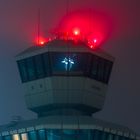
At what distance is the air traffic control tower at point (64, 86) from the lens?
98.6 m

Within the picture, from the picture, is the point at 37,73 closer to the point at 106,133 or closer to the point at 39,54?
the point at 39,54

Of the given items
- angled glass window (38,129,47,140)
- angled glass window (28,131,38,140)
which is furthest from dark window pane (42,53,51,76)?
angled glass window (28,131,38,140)

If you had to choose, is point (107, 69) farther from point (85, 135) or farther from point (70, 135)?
point (70, 135)

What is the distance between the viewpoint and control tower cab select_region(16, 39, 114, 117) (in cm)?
10075

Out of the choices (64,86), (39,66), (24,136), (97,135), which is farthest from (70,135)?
(39,66)

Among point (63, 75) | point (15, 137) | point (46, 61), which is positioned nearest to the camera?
point (15, 137)

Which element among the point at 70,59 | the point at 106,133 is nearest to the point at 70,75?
the point at 70,59

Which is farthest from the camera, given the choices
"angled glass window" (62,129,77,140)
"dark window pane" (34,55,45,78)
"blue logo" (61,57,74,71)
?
"dark window pane" (34,55,45,78)

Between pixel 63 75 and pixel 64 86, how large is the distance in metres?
1.49

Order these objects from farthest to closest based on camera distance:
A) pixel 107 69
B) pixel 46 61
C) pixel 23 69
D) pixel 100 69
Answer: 1. pixel 107 69
2. pixel 23 69
3. pixel 100 69
4. pixel 46 61

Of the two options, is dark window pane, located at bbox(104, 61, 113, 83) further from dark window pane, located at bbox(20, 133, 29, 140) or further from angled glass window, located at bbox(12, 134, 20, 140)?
angled glass window, located at bbox(12, 134, 20, 140)

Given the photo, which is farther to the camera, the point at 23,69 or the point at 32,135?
the point at 23,69

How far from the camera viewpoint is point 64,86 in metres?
101

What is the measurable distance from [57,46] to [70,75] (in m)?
4.07
